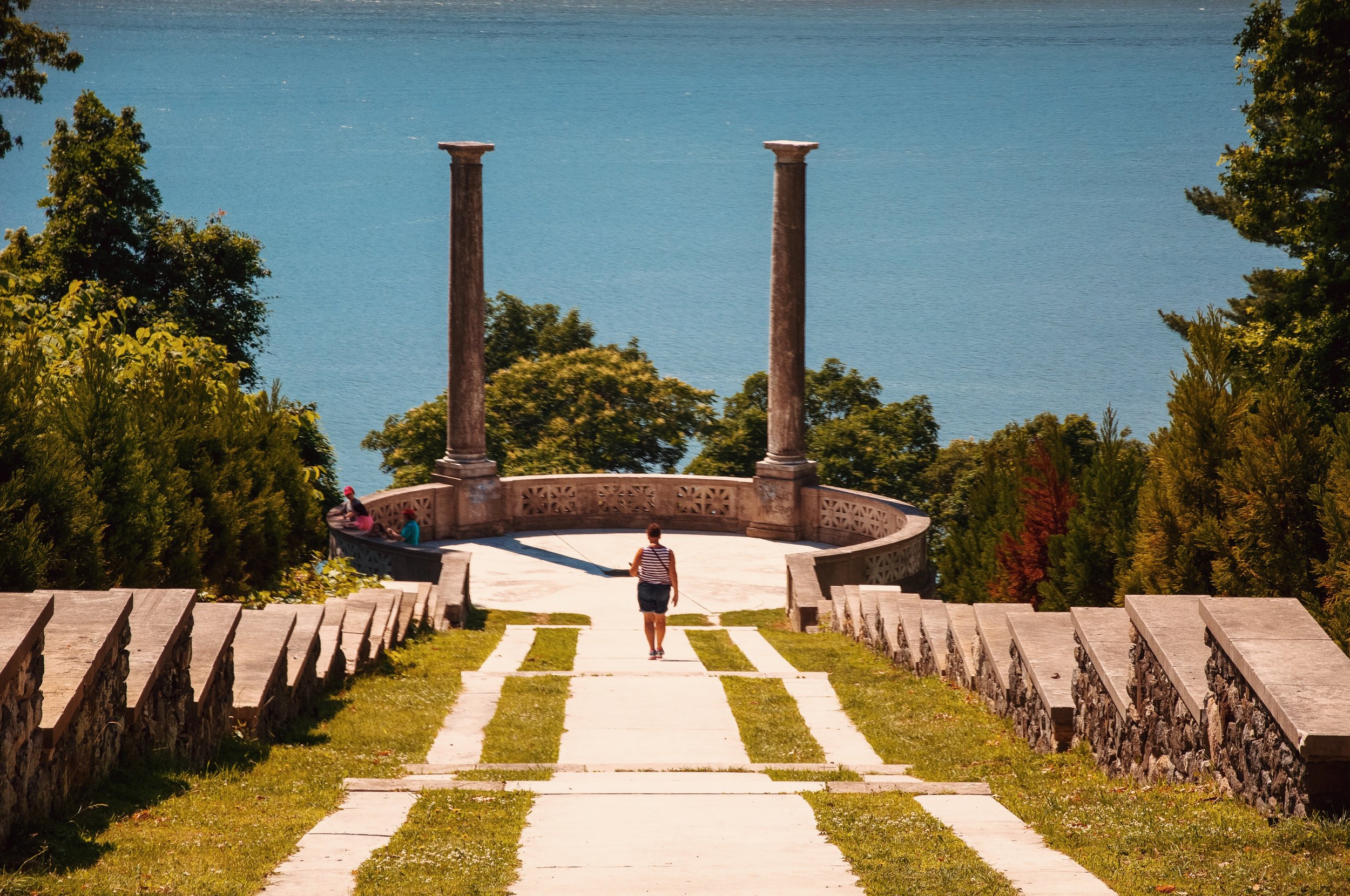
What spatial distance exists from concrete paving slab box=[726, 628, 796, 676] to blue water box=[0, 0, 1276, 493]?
3138 inches

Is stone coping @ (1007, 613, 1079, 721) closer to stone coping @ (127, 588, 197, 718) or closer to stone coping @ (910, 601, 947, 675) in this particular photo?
stone coping @ (910, 601, 947, 675)

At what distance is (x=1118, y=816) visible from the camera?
→ 7.27 m

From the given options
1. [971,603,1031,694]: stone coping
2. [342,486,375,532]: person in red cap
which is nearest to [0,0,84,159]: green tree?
[342,486,375,532]: person in red cap

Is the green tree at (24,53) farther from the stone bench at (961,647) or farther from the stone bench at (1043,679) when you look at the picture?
the stone bench at (1043,679)

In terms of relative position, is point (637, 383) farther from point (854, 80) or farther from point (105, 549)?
point (854, 80)

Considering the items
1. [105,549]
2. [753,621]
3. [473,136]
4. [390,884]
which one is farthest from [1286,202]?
[473,136]

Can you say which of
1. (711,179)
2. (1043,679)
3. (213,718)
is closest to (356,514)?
(213,718)

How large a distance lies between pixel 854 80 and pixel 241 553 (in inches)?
5610

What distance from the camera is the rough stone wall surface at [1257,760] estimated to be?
6.48 m

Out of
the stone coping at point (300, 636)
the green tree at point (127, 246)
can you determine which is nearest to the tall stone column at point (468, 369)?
the green tree at point (127, 246)

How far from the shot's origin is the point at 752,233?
125125mm

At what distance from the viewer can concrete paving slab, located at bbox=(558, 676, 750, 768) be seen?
10.3m

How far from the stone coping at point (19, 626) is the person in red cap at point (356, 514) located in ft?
56.0

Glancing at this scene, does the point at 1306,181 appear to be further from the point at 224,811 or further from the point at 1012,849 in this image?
the point at 224,811
